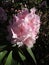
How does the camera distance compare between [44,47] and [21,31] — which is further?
[44,47]

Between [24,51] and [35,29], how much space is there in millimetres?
206

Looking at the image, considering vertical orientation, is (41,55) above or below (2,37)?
below

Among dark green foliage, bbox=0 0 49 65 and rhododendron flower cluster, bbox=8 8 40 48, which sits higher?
rhododendron flower cluster, bbox=8 8 40 48

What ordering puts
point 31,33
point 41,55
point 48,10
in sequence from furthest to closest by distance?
point 48,10 < point 41,55 < point 31,33

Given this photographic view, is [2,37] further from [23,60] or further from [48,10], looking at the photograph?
[48,10]

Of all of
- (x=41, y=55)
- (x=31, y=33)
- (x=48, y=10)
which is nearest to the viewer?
A: (x=31, y=33)

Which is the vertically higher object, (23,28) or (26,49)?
(23,28)

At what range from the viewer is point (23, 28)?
2.16 m

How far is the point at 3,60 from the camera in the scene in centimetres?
221

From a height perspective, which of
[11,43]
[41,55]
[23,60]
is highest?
[11,43]

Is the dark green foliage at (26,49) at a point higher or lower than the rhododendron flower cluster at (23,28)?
lower

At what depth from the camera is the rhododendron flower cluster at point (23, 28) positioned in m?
2.14

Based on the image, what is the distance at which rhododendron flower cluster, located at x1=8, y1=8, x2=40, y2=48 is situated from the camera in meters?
2.14

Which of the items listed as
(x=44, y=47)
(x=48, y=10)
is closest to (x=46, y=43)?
(x=44, y=47)
